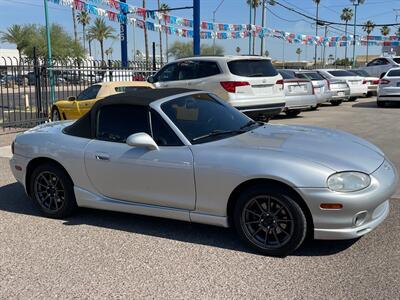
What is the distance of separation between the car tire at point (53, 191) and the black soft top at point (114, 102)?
1.60 ft

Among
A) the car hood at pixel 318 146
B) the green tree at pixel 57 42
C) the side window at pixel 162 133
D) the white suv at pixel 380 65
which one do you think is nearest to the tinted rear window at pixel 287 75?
the car hood at pixel 318 146

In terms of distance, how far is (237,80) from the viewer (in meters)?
10.6

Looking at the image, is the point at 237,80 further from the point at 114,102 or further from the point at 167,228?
the point at 167,228

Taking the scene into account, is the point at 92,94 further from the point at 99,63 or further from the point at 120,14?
the point at 120,14

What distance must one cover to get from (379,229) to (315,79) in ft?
40.8

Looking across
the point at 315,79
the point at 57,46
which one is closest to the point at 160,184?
the point at 315,79

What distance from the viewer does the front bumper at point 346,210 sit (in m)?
3.79

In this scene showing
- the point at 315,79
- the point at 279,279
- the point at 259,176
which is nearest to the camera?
the point at 279,279

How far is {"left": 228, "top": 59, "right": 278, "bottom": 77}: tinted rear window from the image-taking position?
35.3 ft

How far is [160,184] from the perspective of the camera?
4520 mm

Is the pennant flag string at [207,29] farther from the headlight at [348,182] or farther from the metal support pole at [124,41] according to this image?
the headlight at [348,182]

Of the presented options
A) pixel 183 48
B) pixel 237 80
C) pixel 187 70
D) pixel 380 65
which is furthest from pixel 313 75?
pixel 183 48

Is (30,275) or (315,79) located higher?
(315,79)

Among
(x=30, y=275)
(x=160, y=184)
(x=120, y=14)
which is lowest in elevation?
(x=30, y=275)
